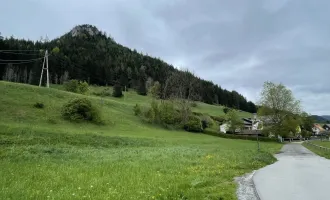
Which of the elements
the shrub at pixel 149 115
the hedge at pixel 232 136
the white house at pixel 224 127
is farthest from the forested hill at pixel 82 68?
the shrub at pixel 149 115

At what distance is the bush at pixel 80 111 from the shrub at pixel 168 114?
2273cm

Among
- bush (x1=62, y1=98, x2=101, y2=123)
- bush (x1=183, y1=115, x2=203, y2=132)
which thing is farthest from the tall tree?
bush (x1=62, y1=98, x2=101, y2=123)

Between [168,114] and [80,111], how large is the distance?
27188 mm

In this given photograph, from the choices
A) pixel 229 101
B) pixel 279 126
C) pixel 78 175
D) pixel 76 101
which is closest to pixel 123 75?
pixel 229 101

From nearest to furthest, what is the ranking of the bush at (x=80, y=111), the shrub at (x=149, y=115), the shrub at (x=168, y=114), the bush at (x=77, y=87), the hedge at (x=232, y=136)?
1. the bush at (x=80, y=111)
2. the shrub at (x=149, y=115)
3. the shrub at (x=168, y=114)
4. the hedge at (x=232, y=136)
5. the bush at (x=77, y=87)

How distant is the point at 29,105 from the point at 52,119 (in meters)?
7.40

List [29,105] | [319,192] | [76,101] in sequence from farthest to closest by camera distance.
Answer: [76,101] < [29,105] < [319,192]

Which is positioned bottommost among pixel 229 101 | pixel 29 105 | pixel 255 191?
pixel 255 191

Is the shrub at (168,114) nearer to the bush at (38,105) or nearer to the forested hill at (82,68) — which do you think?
the forested hill at (82,68)

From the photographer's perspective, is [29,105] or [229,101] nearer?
[29,105]

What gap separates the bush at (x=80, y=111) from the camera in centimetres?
5381

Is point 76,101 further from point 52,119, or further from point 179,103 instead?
point 179,103

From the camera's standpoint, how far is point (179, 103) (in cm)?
8556

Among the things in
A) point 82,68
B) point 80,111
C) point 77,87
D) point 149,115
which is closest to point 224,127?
point 149,115
